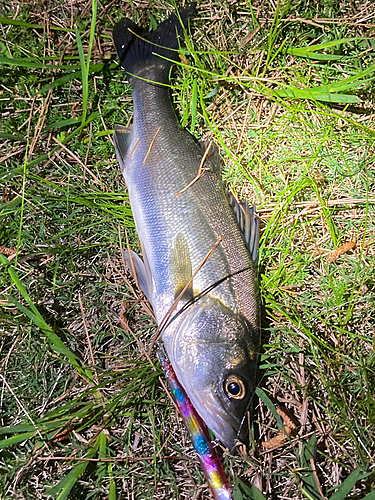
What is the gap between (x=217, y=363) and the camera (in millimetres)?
2461

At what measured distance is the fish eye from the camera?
245 cm

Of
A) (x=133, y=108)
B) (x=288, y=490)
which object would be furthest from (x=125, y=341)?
(x=133, y=108)

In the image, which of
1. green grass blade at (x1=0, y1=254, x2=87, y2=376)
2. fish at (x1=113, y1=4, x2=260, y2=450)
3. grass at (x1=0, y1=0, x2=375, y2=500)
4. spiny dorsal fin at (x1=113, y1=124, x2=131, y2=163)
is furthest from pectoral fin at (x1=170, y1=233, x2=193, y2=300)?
green grass blade at (x1=0, y1=254, x2=87, y2=376)

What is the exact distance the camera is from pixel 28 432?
286 centimetres

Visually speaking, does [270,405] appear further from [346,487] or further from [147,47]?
[147,47]

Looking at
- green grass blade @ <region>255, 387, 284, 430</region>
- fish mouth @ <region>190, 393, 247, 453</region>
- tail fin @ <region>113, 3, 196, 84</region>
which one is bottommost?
green grass blade @ <region>255, 387, 284, 430</region>

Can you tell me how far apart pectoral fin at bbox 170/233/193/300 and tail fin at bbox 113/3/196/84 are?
1320 mm

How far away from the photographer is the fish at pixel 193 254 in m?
2.48

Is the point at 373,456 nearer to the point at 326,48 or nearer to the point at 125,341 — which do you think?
the point at 125,341

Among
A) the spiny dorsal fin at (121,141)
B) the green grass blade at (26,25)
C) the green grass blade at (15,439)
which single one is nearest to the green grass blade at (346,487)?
the green grass blade at (15,439)

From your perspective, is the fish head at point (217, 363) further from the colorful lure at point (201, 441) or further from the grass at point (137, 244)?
the grass at point (137, 244)

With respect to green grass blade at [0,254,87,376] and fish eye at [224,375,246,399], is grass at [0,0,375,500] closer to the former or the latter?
green grass blade at [0,254,87,376]

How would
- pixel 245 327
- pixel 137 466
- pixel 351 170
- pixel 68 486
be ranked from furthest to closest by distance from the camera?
pixel 351 170 → pixel 137 466 → pixel 68 486 → pixel 245 327

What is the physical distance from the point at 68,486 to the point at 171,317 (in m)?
1.37
